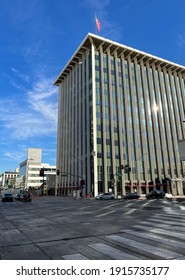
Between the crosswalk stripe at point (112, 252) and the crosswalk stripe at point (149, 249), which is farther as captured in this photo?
the crosswalk stripe at point (149, 249)

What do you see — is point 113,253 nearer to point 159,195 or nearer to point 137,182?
point 159,195

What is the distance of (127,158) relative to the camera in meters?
64.6

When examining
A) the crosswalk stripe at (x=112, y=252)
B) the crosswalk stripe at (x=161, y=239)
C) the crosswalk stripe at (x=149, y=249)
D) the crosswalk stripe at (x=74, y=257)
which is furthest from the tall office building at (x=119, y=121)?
the crosswalk stripe at (x=74, y=257)

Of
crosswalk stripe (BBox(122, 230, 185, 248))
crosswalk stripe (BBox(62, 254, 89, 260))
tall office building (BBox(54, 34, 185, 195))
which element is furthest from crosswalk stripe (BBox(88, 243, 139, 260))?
tall office building (BBox(54, 34, 185, 195))

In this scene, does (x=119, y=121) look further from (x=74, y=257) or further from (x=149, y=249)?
(x=74, y=257)

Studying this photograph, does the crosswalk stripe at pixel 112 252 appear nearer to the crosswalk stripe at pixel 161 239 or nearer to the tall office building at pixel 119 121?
the crosswalk stripe at pixel 161 239

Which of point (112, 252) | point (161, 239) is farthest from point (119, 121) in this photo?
point (112, 252)

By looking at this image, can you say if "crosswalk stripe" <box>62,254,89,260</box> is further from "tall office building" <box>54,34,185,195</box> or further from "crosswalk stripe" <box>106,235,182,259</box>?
"tall office building" <box>54,34,185,195</box>

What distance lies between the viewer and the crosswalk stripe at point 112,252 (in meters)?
5.64

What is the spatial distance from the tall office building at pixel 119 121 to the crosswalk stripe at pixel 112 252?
49.8 m

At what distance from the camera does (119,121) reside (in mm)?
65875

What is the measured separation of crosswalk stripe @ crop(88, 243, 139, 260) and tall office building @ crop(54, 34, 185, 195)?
49.8 metres

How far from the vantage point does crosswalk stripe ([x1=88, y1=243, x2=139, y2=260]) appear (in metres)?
5.64
